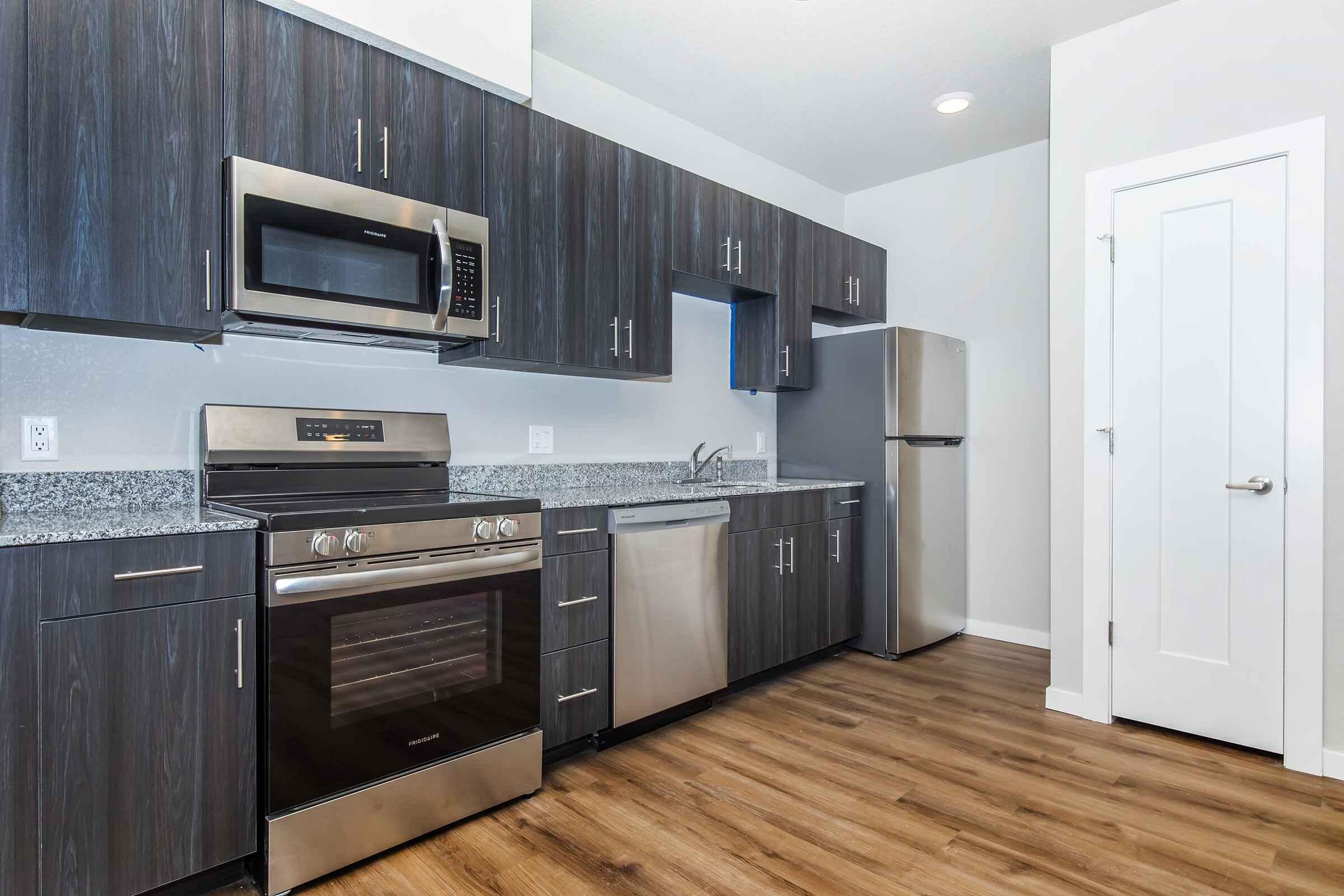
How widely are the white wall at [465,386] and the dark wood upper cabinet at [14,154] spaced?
0.34 m

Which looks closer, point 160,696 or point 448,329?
point 160,696

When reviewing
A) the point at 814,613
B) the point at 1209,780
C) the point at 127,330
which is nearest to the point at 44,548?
the point at 127,330

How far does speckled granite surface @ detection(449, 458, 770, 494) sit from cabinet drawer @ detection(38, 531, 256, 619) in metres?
1.05

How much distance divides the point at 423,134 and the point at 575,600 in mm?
1627

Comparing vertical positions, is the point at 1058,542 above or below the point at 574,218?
below

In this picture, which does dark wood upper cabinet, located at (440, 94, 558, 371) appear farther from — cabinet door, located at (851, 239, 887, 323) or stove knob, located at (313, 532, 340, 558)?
cabinet door, located at (851, 239, 887, 323)

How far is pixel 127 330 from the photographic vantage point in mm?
2002

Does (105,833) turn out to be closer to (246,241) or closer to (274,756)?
(274,756)

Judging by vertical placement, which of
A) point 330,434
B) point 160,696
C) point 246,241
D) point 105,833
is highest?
point 246,241

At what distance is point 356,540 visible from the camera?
189 cm

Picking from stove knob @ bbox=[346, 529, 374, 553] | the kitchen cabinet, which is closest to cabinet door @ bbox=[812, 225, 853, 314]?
stove knob @ bbox=[346, 529, 374, 553]

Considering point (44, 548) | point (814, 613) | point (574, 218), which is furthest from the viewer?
point (814, 613)

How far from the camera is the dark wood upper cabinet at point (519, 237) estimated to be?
2566mm

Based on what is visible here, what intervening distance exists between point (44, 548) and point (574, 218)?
1941mm
